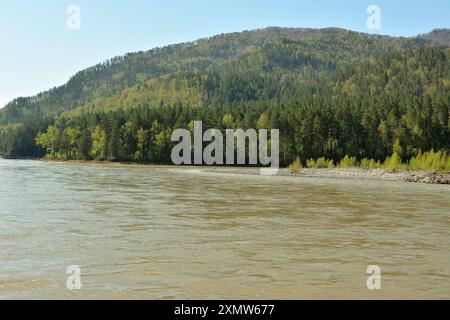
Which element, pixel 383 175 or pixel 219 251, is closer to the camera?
pixel 219 251

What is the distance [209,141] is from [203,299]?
138 m

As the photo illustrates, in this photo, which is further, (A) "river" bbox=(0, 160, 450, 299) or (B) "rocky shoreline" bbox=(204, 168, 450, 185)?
(B) "rocky shoreline" bbox=(204, 168, 450, 185)

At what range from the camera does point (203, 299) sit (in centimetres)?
1290

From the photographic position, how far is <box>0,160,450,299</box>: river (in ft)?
45.3

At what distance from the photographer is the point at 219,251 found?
19.1 metres

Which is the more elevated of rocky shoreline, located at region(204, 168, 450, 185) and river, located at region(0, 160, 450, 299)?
river, located at region(0, 160, 450, 299)

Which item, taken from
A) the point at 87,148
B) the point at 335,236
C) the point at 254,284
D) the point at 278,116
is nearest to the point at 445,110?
the point at 278,116

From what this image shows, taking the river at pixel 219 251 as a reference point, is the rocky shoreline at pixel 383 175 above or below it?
below

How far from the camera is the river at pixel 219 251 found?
1381cm

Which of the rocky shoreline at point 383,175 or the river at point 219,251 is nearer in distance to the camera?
the river at point 219,251

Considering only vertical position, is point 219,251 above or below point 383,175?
above
